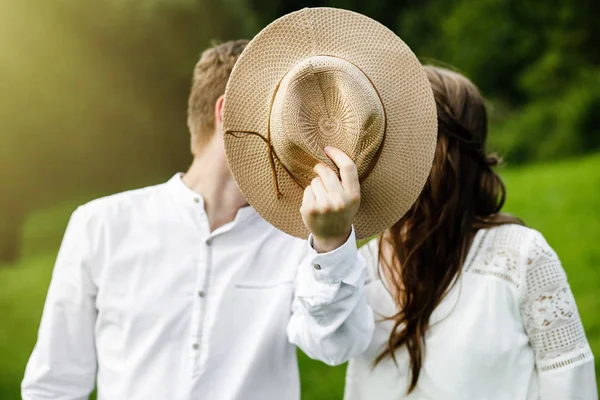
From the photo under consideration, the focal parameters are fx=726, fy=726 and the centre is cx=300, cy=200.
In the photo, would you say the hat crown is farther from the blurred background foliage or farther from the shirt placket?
the blurred background foliage

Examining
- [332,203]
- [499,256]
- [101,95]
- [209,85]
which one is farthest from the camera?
[101,95]

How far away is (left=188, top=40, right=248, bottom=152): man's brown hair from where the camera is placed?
7.39ft

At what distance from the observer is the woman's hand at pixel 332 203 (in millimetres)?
1554

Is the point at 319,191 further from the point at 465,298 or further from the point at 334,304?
Answer: the point at 465,298

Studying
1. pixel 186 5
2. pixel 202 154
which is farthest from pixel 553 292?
pixel 186 5

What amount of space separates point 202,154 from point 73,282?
1.77 ft

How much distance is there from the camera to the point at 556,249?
592cm

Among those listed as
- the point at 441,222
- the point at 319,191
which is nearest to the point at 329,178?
the point at 319,191

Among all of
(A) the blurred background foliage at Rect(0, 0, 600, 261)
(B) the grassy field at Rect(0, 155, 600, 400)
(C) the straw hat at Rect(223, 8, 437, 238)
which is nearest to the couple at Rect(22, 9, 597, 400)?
(C) the straw hat at Rect(223, 8, 437, 238)

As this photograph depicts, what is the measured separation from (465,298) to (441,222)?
0.75ft

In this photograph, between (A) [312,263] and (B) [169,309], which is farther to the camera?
(B) [169,309]

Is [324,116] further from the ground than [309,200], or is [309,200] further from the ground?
[324,116]

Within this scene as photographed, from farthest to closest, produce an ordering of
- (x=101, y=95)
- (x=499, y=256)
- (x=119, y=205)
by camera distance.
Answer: (x=101, y=95), (x=119, y=205), (x=499, y=256)

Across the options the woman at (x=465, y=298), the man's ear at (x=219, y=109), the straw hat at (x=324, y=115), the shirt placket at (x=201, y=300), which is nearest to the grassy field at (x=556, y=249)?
the woman at (x=465, y=298)
